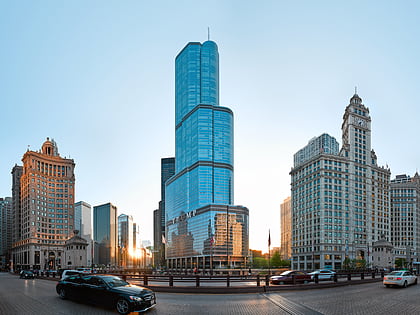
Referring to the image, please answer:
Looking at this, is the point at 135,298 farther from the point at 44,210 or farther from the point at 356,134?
the point at 44,210

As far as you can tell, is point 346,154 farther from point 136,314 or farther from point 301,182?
point 136,314

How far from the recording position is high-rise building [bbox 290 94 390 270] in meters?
145

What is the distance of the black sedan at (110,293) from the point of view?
18078 millimetres

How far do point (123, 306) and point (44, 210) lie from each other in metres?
184

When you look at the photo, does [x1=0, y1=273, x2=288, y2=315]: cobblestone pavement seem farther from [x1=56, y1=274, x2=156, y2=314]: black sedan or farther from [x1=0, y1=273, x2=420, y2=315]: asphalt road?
[x1=56, y1=274, x2=156, y2=314]: black sedan

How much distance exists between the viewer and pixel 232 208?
197375mm

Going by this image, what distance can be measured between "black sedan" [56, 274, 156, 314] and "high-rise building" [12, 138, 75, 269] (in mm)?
164741

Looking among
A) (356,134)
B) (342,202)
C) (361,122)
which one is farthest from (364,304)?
(361,122)

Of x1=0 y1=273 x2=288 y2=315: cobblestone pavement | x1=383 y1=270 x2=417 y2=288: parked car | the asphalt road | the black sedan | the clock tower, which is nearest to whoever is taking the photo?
the black sedan

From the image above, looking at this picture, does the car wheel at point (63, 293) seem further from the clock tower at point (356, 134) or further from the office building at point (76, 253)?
the clock tower at point (356, 134)

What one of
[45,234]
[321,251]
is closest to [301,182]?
[321,251]

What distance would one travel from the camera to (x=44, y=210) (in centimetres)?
18375

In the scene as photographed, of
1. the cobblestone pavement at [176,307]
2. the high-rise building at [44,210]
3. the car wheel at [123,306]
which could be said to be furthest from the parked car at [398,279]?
the high-rise building at [44,210]

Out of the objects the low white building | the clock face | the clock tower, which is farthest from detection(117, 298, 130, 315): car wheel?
the clock face
